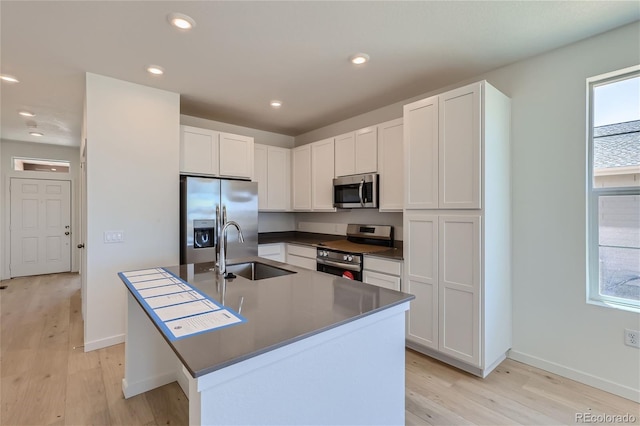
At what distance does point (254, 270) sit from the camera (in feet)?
8.26

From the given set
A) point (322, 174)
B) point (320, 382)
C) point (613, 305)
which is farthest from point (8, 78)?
point (613, 305)

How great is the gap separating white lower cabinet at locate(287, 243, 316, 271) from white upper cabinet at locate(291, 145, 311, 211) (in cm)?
69

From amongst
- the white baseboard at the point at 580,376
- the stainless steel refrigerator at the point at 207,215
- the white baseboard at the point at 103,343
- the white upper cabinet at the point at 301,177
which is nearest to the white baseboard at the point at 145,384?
the white baseboard at the point at 103,343

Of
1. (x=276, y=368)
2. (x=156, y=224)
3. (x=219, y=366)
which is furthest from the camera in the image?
(x=156, y=224)

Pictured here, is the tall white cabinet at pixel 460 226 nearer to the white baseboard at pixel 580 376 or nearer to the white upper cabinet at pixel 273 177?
the white baseboard at pixel 580 376

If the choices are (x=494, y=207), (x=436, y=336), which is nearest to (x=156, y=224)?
(x=436, y=336)

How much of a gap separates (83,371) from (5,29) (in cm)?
265

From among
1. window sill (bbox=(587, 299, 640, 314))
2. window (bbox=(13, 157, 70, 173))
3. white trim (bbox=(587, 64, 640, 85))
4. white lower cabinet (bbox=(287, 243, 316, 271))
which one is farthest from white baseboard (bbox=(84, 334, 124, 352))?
window (bbox=(13, 157, 70, 173))

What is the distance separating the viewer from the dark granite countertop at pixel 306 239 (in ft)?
10.3

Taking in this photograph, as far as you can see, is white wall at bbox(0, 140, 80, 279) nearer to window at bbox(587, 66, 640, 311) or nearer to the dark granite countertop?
the dark granite countertop

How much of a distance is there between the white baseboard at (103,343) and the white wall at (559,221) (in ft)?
12.3

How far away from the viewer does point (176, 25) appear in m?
2.06

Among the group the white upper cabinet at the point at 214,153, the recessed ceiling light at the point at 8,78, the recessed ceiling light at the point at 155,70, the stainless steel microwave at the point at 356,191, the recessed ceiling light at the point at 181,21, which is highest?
the recessed ceiling light at the point at 8,78

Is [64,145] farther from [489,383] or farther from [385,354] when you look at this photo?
[489,383]
